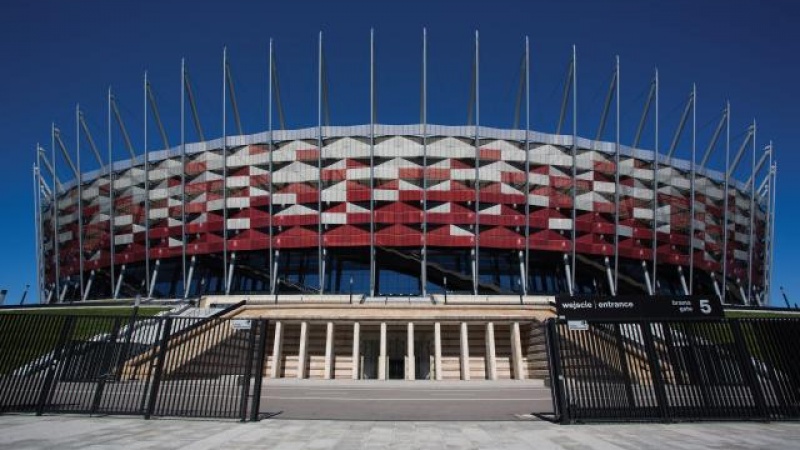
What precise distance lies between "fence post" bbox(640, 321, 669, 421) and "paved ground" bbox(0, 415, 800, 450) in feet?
1.89

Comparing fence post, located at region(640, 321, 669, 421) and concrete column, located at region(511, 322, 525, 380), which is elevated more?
concrete column, located at region(511, 322, 525, 380)

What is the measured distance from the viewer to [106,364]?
54.5 ft

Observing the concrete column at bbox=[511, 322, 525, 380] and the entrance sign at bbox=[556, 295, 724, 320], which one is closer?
the entrance sign at bbox=[556, 295, 724, 320]

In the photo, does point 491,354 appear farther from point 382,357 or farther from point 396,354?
point 396,354

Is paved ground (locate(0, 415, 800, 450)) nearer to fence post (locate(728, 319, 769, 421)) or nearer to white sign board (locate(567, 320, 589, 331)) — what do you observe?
fence post (locate(728, 319, 769, 421))

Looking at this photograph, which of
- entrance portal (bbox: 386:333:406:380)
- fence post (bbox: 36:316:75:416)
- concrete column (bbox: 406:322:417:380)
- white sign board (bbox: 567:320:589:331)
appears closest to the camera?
white sign board (bbox: 567:320:589:331)

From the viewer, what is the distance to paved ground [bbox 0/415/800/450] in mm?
11438

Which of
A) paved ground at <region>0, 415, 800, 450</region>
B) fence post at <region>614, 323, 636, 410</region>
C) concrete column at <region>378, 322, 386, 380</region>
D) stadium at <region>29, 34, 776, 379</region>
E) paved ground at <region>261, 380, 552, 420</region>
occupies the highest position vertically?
stadium at <region>29, 34, 776, 379</region>

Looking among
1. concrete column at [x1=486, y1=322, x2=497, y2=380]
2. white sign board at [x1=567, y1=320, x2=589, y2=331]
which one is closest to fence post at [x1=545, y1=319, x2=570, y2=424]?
white sign board at [x1=567, y1=320, x2=589, y2=331]

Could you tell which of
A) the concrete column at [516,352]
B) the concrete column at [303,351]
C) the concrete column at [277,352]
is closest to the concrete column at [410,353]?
the concrete column at [516,352]

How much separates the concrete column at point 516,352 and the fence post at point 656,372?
24756 mm

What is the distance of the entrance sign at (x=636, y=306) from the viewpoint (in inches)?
1399

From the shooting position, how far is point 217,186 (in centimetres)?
7450

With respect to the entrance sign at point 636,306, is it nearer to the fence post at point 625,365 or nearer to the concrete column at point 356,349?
the concrete column at point 356,349
